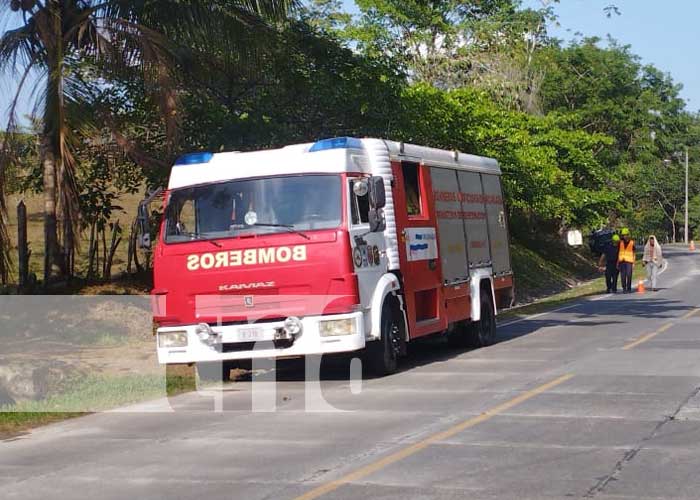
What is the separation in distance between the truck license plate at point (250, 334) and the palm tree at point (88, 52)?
16.6 ft

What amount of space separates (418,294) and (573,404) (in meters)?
4.61

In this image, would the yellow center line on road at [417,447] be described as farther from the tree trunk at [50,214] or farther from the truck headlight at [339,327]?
the tree trunk at [50,214]

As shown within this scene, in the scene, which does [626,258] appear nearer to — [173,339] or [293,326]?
[293,326]

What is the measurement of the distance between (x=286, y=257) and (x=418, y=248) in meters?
2.74

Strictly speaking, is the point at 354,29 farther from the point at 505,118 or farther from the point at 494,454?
the point at 494,454

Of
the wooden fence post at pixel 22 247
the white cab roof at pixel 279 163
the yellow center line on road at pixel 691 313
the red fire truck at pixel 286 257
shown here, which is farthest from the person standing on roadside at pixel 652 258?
the white cab roof at pixel 279 163

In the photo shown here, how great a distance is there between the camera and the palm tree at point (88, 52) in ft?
57.4

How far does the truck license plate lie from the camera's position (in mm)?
13688

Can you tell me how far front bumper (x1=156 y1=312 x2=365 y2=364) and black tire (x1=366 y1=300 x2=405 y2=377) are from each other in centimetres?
84

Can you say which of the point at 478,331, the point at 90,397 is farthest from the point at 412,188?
the point at 90,397

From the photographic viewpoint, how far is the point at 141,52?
17.9 metres

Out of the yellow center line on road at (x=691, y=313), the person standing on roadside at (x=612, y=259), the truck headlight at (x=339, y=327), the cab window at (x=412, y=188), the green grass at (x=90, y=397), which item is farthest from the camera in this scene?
the person standing on roadside at (x=612, y=259)

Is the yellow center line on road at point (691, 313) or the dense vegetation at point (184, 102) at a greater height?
the dense vegetation at point (184, 102)

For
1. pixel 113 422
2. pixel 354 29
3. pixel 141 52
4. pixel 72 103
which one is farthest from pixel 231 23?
pixel 354 29
